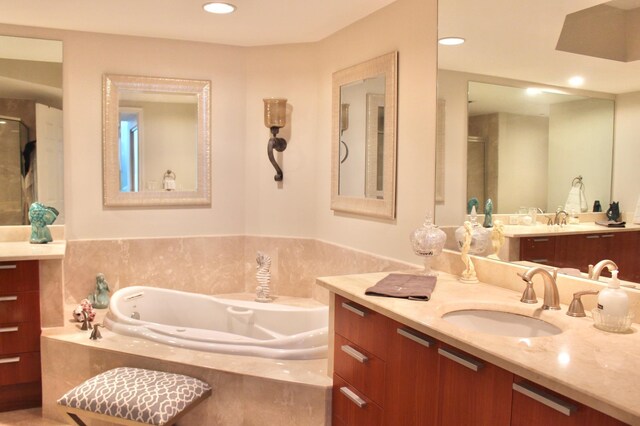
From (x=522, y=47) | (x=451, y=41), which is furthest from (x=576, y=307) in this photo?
(x=451, y=41)

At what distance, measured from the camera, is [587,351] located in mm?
1433

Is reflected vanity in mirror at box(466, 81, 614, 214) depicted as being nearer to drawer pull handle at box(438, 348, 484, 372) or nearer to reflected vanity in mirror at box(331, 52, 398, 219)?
reflected vanity in mirror at box(331, 52, 398, 219)

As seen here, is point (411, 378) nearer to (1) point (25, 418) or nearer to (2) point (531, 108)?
(2) point (531, 108)

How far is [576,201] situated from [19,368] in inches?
117

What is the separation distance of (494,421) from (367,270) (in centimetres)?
176

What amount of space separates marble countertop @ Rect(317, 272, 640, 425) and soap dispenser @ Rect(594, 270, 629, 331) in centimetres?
3

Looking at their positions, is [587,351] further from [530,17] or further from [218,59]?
[218,59]

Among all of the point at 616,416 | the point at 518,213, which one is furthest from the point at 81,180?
the point at 616,416

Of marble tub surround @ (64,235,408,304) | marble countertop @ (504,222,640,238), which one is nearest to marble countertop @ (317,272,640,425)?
marble countertop @ (504,222,640,238)

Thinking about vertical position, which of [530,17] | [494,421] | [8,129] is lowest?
[494,421]

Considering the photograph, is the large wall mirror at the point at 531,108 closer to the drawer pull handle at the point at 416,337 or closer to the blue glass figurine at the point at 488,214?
the blue glass figurine at the point at 488,214

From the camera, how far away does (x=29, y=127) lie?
135 inches

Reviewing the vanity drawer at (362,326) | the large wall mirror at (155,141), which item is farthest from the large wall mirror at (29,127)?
the vanity drawer at (362,326)

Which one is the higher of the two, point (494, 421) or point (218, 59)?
point (218, 59)
